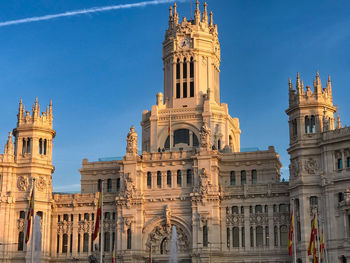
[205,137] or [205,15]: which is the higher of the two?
[205,15]

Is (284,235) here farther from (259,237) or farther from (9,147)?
(9,147)

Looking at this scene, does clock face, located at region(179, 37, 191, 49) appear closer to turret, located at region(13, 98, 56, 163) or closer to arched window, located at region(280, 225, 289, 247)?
turret, located at region(13, 98, 56, 163)

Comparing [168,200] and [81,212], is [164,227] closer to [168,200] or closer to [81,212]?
[168,200]

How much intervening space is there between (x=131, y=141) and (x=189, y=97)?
17185mm

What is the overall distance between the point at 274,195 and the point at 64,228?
3468 centimetres

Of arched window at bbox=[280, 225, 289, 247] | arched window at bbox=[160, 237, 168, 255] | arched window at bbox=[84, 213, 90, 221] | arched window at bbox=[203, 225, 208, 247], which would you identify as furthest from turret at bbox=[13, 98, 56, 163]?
arched window at bbox=[280, 225, 289, 247]

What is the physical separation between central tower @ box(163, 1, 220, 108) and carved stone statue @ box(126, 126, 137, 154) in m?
14.1

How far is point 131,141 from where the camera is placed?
335 ft

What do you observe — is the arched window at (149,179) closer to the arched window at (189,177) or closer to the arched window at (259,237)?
the arched window at (189,177)

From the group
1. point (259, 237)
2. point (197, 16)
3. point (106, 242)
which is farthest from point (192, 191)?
point (197, 16)

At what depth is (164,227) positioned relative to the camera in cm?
9862

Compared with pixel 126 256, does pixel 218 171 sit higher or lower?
higher

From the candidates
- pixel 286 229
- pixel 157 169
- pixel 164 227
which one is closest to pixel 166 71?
pixel 157 169

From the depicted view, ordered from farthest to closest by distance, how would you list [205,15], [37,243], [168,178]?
[205,15] < [168,178] < [37,243]
